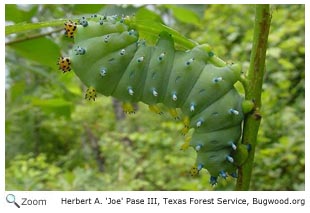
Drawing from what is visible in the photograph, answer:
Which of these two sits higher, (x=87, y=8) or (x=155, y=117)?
(x=155, y=117)

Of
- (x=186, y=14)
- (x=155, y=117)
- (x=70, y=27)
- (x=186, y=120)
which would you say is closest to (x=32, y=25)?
(x=70, y=27)

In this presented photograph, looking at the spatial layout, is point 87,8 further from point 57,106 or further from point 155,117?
point 155,117

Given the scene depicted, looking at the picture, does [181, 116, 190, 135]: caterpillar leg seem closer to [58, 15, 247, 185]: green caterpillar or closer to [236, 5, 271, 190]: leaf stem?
[58, 15, 247, 185]: green caterpillar

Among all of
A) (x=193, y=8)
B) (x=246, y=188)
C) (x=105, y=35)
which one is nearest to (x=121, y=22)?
(x=105, y=35)

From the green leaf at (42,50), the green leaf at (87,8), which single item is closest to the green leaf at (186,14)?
the green leaf at (87,8)

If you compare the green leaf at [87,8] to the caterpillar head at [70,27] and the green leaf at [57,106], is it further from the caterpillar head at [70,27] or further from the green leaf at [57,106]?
the caterpillar head at [70,27]

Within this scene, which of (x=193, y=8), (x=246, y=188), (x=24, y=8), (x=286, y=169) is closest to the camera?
(x=246, y=188)

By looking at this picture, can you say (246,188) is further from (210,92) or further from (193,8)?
(193,8)
